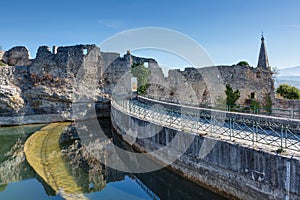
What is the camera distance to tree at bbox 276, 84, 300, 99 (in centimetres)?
2117

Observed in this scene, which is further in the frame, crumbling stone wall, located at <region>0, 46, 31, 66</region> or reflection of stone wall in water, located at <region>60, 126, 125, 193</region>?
crumbling stone wall, located at <region>0, 46, 31, 66</region>

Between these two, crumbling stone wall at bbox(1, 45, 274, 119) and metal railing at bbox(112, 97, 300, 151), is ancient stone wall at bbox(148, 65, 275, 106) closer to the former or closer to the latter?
crumbling stone wall at bbox(1, 45, 274, 119)

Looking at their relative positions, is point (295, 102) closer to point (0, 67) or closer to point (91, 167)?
point (91, 167)

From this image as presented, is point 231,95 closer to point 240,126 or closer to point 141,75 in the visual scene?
point 141,75

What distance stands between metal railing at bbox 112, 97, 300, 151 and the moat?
188 cm

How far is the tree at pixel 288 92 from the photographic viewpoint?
21.2 metres

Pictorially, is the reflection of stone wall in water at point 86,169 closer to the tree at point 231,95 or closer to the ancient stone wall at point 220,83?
the ancient stone wall at point 220,83

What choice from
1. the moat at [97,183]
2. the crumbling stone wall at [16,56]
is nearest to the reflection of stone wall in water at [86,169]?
the moat at [97,183]

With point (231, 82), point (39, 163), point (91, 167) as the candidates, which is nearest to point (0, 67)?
point (39, 163)

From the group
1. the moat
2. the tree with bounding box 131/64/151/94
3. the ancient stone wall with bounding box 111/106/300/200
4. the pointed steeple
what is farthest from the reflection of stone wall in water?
the pointed steeple

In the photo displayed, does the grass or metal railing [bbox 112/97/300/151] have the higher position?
metal railing [bbox 112/97/300/151]

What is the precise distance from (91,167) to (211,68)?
15.2 meters

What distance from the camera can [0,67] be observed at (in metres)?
20.0

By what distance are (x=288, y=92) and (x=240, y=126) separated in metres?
15.6
